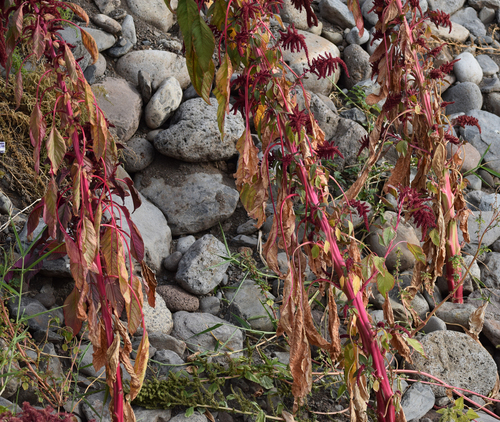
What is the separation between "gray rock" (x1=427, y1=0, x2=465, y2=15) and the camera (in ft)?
15.8

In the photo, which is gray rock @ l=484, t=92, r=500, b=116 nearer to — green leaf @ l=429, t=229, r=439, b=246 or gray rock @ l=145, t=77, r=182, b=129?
green leaf @ l=429, t=229, r=439, b=246

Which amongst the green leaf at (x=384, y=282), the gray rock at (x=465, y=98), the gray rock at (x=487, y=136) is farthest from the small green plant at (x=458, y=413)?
the gray rock at (x=465, y=98)

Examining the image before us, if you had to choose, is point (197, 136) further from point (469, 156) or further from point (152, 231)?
point (469, 156)

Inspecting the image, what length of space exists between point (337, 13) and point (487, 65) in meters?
1.45

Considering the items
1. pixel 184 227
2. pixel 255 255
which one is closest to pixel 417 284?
pixel 255 255

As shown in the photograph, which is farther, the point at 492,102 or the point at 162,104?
the point at 492,102

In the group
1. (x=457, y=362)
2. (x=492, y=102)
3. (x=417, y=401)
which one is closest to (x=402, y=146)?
(x=457, y=362)

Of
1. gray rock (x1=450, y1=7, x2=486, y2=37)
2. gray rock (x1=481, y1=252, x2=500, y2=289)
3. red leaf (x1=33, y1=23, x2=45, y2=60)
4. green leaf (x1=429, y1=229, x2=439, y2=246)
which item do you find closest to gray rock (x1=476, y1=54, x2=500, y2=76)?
gray rock (x1=450, y1=7, x2=486, y2=37)

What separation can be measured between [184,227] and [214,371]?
3.58ft

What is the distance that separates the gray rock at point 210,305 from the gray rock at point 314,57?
195 cm

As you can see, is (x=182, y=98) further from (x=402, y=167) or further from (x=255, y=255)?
(x=402, y=167)

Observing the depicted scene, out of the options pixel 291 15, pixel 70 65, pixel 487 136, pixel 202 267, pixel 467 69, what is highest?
pixel 70 65

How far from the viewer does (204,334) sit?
2.49 metres

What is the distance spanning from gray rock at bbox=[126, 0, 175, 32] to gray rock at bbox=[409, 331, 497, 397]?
2.97 m
